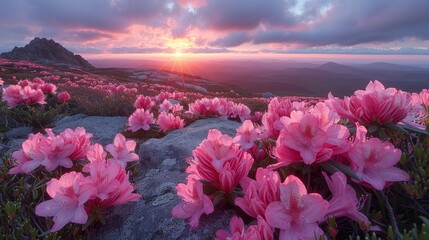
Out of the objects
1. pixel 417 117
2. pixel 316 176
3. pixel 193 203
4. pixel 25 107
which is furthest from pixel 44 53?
pixel 316 176

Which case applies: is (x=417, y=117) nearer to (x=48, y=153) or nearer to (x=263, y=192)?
(x=263, y=192)

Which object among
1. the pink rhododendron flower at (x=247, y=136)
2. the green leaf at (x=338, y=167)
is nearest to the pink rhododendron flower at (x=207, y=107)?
the pink rhododendron flower at (x=247, y=136)

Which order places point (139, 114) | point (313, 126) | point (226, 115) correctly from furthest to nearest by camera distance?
point (226, 115) → point (139, 114) → point (313, 126)

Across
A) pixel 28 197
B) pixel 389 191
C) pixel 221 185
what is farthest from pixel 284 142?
pixel 28 197

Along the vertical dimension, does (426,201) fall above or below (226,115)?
above

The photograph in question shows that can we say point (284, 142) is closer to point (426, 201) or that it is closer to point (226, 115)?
point (426, 201)

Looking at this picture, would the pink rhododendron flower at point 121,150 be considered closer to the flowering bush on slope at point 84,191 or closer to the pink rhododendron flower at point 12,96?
the flowering bush on slope at point 84,191
